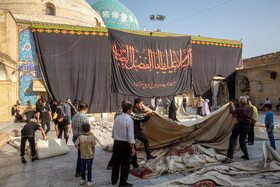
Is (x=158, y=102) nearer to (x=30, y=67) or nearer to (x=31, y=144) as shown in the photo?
(x=30, y=67)

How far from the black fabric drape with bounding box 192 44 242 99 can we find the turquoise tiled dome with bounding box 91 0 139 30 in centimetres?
954

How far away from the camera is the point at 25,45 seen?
10109 mm

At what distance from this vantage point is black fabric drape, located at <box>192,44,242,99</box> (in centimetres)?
1295

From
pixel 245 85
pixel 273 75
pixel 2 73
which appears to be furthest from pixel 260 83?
pixel 2 73

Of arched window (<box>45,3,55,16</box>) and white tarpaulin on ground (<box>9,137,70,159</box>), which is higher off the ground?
arched window (<box>45,3,55,16</box>)

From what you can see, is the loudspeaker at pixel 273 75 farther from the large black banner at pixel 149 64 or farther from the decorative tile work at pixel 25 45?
the decorative tile work at pixel 25 45

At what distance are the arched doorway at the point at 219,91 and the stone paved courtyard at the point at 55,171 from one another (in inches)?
357

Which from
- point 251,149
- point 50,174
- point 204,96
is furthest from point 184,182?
point 204,96

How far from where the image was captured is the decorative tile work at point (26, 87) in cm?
1008

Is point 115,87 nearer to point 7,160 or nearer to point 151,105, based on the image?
point 151,105

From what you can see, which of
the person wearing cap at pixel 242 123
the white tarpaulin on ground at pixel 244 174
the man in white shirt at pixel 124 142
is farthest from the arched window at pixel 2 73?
the person wearing cap at pixel 242 123

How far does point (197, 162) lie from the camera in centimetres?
355

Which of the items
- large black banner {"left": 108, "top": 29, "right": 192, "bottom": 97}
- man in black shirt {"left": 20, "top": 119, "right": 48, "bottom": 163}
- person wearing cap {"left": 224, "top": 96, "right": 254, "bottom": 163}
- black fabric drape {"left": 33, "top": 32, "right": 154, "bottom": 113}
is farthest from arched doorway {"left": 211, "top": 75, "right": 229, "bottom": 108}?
man in black shirt {"left": 20, "top": 119, "right": 48, "bottom": 163}

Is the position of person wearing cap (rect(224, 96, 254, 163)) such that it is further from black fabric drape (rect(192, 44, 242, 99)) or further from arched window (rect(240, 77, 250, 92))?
arched window (rect(240, 77, 250, 92))
